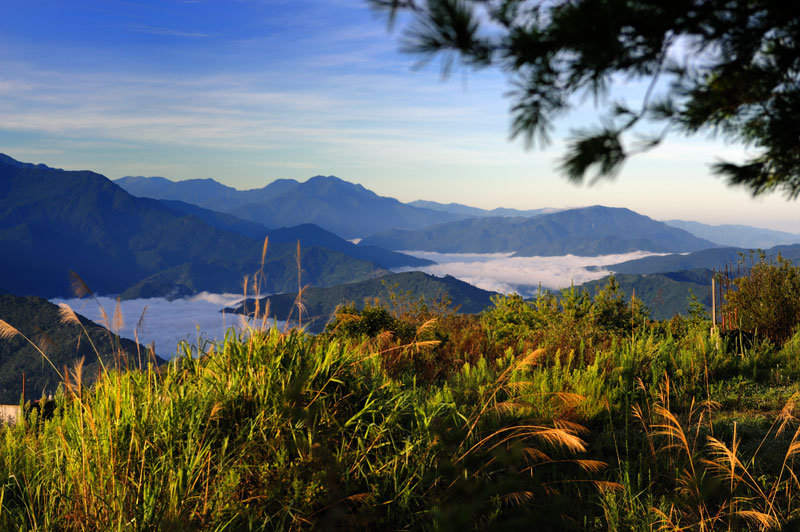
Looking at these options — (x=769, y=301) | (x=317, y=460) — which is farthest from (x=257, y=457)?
(x=769, y=301)

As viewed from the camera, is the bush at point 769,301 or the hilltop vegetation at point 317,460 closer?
the hilltop vegetation at point 317,460

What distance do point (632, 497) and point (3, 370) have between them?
122173 millimetres

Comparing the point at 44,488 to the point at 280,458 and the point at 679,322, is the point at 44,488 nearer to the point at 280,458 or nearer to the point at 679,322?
the point at 280,458

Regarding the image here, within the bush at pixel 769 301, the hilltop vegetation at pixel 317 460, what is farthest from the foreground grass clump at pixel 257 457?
the bush at pixel 769 301

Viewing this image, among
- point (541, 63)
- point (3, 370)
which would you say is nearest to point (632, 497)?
point (541, 63)

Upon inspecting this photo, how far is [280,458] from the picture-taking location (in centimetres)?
302

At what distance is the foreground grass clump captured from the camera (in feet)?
9.32

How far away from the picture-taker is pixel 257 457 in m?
3.13

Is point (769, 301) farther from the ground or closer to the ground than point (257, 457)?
farther from the ground

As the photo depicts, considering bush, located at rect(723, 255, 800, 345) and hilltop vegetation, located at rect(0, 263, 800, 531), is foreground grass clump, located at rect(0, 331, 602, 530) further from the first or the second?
bush, located at rect(723, 255, 800, 345)

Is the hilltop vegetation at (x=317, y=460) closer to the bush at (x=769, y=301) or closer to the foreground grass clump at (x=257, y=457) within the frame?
the foreground grass clump at (x=257, y=457)

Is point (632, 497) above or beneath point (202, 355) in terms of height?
beneath

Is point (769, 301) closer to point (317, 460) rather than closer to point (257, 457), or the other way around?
point (317, 460)

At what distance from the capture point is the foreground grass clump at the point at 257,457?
2842 millimetres
